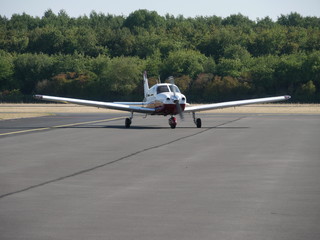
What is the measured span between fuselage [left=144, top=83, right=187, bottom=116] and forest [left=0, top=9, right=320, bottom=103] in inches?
2864

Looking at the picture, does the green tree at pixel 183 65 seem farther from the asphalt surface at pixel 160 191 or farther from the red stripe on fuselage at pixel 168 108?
the asphalt surface at pixel 160 191

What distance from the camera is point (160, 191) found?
44.1ft

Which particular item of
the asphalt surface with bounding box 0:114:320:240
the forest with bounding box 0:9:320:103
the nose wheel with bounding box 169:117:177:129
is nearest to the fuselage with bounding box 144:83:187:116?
the nose wheel with bounding box 169:117:177:129

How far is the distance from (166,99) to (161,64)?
10258 cm

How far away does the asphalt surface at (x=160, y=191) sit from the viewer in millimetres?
9719

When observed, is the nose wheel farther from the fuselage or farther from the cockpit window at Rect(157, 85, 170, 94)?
the cockpit window at Rect(157, 85, 170, 94)

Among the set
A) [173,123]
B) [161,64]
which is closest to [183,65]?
[161,64]

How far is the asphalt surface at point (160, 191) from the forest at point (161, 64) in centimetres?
8781

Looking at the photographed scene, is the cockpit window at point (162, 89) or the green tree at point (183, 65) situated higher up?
the green tree at point (183, 65)

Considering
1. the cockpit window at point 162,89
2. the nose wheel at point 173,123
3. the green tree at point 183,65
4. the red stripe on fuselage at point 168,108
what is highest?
the green tree at point 183,65

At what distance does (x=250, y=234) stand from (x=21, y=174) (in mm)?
8342

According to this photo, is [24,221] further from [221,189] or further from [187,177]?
[187,177]

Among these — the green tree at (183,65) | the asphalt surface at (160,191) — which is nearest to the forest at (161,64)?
the green tree at (183,65)

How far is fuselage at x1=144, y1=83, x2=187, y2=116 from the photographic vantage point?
Result: 36.3m
